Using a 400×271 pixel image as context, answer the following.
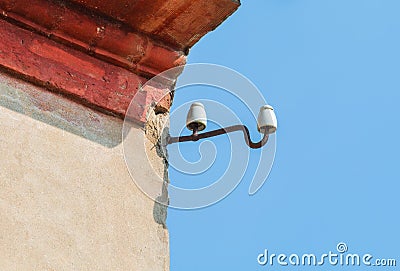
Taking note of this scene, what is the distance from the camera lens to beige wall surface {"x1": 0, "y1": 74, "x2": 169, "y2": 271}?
2.90 meters

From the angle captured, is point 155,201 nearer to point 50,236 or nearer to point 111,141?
point 111,141

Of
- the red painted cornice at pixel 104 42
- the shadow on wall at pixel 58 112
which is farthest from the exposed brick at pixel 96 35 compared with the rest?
the shadow on wall at pixel 58 112

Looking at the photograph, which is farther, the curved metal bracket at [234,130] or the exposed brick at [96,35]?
the curved metal bracket at [234,130]

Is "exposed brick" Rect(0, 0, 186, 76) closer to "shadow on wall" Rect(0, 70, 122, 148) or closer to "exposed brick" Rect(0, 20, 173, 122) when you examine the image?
"exposed brick" Rect(0, 20, 173, 122)

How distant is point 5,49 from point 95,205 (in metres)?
0.53

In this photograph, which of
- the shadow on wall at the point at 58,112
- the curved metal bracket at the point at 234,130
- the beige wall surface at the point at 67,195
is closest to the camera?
the beige wall surface at the point at 67,195

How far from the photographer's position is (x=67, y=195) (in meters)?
3.04

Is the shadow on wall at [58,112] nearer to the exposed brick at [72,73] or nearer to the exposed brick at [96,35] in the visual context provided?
the exposed brick at [72,73]

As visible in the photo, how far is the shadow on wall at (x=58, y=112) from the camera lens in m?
3.08

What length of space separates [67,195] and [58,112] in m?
0.28

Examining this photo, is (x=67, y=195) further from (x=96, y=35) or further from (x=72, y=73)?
(x=96, y=35)

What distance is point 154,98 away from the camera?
11.3ft

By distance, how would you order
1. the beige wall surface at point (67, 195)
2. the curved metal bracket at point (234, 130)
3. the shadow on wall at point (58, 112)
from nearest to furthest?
the beige wall surface at point (67, 195), the shadow on wall at point (58, 112), the curved metal bracket at point (234, 130)

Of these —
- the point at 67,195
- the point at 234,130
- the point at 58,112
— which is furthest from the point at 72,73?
the point at 234,130
